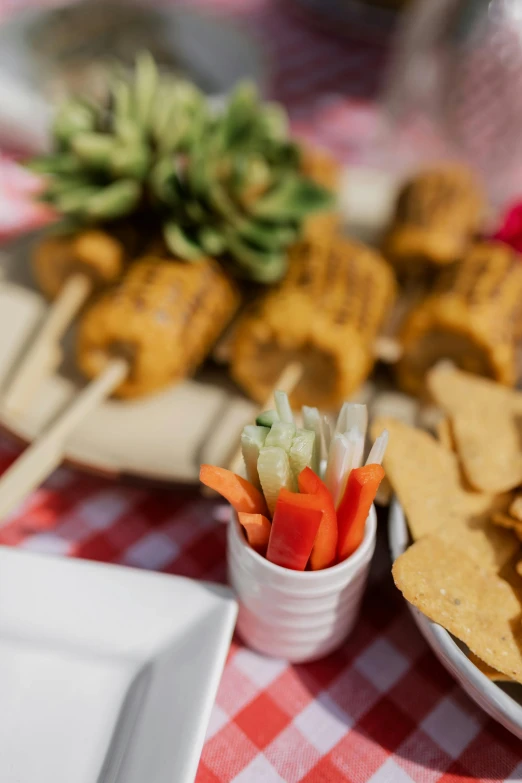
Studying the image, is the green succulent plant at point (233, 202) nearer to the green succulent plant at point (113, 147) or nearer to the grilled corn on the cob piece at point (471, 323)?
the green succulent plant at point (113, 147)

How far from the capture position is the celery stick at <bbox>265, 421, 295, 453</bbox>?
0.70 m

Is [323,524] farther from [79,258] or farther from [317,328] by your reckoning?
[79,258]

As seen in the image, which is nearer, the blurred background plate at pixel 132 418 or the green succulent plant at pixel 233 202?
the blurred background plate at pixel 132 418

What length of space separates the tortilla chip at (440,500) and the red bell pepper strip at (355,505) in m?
0.11

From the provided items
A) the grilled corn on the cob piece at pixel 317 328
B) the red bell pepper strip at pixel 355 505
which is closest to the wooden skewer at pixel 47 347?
the grilled corn on the cob piece at pixel 317 328

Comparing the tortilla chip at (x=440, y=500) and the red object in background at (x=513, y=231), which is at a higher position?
the red object in background at (x=513, y=231)

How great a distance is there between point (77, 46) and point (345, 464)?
1.70 meters

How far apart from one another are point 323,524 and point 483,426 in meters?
0.39

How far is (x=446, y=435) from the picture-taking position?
3.23 feet

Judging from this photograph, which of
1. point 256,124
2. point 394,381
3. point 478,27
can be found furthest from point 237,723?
point 478,27

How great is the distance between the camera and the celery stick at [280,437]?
2.30 ft

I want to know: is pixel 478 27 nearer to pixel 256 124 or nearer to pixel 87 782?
pixel 256 124

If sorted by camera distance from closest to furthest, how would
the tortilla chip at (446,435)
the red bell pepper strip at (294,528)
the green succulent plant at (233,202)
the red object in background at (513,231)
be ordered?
1. the red bell pepper strip at (294,528)
2. the tortilla chip at (446,435)
3. the green succulent plant at (233,202)
4. the red object in background at (513,231)

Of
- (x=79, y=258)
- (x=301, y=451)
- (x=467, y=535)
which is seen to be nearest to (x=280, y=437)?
(x=301, y=451)
